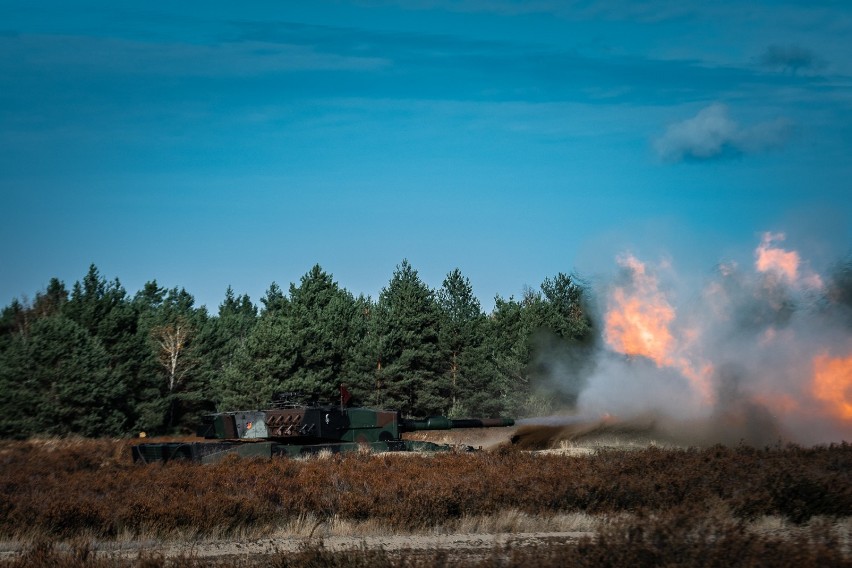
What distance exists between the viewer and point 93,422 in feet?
179

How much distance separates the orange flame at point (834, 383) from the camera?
1243 inches

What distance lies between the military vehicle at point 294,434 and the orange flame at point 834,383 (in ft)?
43.4

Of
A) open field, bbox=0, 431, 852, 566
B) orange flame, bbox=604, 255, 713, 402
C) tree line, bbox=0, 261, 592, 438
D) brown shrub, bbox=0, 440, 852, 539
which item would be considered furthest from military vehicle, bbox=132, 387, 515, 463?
tree line, bbox=0, 261, 592, 438

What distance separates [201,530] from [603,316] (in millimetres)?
23692

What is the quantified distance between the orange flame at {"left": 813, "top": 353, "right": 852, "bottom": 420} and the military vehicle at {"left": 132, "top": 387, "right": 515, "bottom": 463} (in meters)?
13.2

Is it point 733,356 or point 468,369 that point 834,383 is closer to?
point 733,356

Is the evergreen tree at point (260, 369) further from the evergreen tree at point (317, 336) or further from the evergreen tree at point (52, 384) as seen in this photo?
the evergreen tree at point (52, 384)

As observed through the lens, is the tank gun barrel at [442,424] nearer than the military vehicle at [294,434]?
No

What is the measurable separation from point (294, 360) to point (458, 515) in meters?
41.4

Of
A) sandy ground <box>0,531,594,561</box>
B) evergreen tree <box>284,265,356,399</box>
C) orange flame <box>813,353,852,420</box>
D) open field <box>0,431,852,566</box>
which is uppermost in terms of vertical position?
evergreen tree <box>284,265,356,399</box>

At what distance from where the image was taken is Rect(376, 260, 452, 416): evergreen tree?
203ft

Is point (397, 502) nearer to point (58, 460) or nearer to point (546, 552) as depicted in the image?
point (546, 552)

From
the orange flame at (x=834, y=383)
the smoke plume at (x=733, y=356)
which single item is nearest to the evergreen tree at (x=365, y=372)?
the smoke plume at (x=733, y=356)

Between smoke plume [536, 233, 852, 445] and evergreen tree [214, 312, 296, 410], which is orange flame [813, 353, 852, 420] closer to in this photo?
smoke plume [536, 233, 852, 445]
